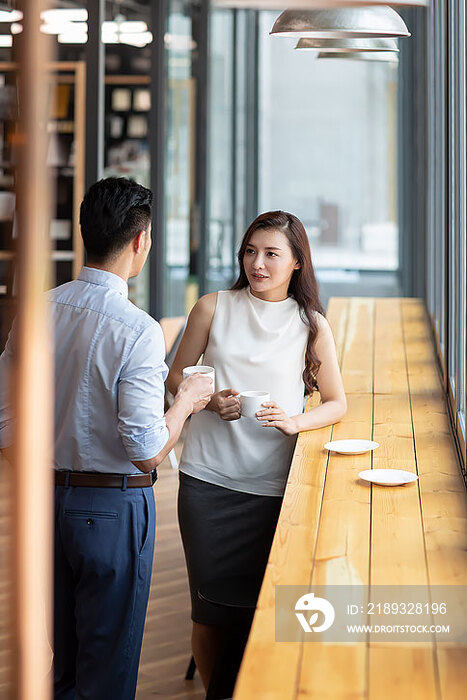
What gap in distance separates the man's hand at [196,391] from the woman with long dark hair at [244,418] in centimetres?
18

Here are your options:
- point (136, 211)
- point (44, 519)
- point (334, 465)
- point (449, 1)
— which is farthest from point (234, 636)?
point (449, 1)

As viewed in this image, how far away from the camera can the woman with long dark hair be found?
260 centimetres

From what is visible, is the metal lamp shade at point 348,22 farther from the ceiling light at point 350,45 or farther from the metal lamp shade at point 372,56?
the metal lamp shade at point 372,56

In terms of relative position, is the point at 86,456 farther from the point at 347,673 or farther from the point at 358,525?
the point at 347,673

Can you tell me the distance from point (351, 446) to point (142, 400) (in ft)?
2.47

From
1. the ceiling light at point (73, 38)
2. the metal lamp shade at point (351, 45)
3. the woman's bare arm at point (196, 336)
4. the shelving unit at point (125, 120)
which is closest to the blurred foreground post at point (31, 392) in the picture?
the woman's bare arm at point (196, 336)

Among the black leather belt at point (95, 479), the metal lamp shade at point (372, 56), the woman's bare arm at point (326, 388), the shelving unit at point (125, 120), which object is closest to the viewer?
the black leather belt at point (95, 479)

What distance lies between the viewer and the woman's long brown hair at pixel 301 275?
268 cm

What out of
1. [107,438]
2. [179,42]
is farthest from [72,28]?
[107,438]

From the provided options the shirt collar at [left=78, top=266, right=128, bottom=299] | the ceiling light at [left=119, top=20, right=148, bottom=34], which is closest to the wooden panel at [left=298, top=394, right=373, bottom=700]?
the shirt collar at [left=78, top=266, right=128, bottom=299]

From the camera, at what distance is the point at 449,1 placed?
3678mm

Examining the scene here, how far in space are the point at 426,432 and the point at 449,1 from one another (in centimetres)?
197

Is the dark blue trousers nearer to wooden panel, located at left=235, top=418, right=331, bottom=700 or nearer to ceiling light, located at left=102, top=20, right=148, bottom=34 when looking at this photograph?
wooden panel, located at left=235, top=418, right=331, bottom=700

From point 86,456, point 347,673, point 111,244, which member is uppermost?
point 111,244
